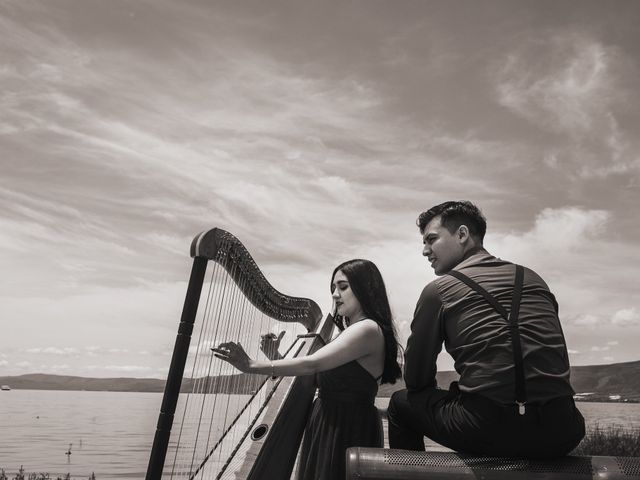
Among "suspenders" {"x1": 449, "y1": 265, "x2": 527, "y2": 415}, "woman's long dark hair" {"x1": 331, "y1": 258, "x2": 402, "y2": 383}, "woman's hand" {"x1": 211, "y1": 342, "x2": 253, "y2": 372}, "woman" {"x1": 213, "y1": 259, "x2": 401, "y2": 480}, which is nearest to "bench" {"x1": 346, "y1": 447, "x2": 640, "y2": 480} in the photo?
"suspenders" {"x1": 449, "y1": 265, "x2": 527, "y2": 415}

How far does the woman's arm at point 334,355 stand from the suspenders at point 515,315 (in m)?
0.86

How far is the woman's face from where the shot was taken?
12.2ft

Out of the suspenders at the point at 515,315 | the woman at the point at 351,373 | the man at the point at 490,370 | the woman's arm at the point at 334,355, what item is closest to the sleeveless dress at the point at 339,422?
the woman at the point at 351,373

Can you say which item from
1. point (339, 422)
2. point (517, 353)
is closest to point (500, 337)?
point (517, 353)

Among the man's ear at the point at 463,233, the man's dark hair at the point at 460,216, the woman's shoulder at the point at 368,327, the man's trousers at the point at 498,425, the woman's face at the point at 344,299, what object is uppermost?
the man's dark hair at the point at 460,216

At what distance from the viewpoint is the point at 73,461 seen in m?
18.5

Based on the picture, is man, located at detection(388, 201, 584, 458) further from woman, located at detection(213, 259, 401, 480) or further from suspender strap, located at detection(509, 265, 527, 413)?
woman, located at detection(213, 259, 401, 480)

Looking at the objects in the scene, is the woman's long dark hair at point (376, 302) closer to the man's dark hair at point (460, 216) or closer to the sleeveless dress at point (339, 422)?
the sleeveless dress at point (339, 422)

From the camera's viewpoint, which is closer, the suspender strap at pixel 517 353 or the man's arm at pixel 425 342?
Result: the suspender strap at pixel 517 353

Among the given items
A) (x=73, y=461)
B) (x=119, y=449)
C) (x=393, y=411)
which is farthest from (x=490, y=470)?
(x=119, y=449)

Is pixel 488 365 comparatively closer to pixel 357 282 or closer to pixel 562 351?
pixel 562 351

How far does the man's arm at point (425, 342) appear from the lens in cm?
270

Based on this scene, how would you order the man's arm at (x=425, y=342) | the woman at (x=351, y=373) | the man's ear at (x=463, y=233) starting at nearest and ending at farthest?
1. the man's arm at (x=425, y=342)
2. the man's ear at (x=463, y=233)
3. the woman at (x=351, y=373)

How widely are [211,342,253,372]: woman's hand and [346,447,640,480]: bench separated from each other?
1.90 ft
